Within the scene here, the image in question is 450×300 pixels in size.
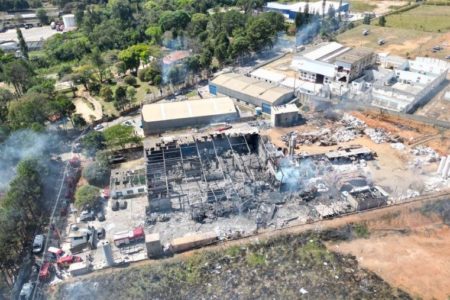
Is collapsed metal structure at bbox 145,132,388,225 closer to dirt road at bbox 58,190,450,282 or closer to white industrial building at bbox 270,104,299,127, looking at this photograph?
dirt road at bbox 58,190,450,282

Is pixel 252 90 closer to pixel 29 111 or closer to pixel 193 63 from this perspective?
pixel 193 63

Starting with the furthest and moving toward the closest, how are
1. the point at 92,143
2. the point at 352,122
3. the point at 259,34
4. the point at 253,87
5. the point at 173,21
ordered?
the point at 173,21
the point at 259,34
the point at 253,87
the point at 352,122
the point at 92,143

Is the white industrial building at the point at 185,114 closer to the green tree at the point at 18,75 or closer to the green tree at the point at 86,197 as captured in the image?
the green tree at the point at 86,197

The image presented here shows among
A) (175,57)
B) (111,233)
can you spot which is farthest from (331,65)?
(111,233)

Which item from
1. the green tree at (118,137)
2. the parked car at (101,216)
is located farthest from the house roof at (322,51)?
the parked car at (101,216)

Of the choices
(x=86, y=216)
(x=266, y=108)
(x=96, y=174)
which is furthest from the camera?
(x=266, y=108)

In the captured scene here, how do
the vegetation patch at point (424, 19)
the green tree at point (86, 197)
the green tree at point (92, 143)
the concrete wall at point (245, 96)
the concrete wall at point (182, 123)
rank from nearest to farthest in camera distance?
1. the green tree at point (86, 197)
2. the green tree at point (92, 143)
3. the concrete wall at point (182, 123)
4. the concrete wall at point (245, 96)
5. the vegetation patch at point (424, 19)

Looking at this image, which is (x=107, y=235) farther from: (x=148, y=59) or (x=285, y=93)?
(x=148, y=59)
